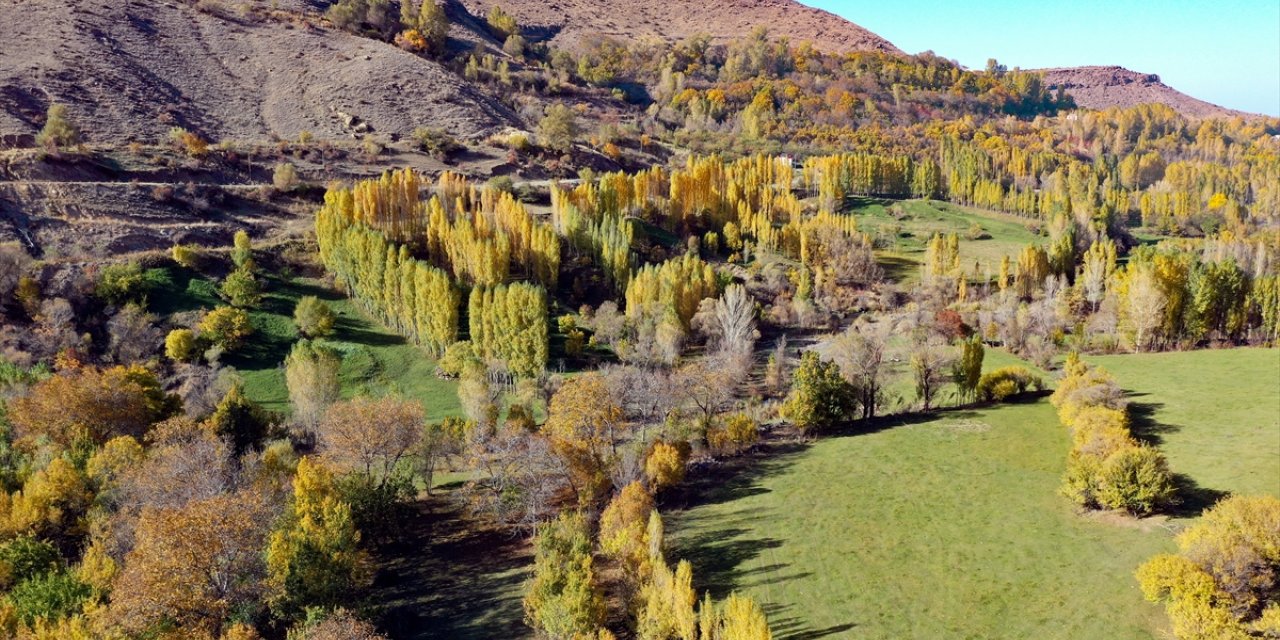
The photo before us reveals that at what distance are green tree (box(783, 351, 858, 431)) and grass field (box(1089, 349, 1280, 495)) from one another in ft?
58.7

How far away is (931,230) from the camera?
420 ft

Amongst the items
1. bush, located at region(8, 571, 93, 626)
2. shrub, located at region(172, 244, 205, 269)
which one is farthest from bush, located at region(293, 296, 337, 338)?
bush, located at region(8, 571, 93, 626)

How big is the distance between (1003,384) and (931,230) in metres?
82.4

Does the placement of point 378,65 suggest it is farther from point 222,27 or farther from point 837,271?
point 837,271

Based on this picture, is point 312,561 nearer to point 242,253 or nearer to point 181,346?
point 181,346

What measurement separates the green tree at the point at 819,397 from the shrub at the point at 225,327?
51.2m

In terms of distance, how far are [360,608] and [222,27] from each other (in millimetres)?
154486

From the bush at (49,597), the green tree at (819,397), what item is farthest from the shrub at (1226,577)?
the bush at (49,597)

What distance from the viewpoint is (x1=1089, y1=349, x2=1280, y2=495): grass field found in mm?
36169

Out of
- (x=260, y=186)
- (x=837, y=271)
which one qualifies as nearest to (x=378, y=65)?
(x=260, y=186)

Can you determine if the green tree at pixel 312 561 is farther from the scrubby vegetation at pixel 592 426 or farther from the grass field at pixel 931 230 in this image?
the grass field at pixel 931 230

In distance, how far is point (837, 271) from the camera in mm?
101750

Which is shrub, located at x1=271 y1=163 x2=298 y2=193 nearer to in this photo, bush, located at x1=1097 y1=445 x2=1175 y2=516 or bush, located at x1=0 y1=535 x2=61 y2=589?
bush, located at x1=0 y1=535 x2=61 y2=589

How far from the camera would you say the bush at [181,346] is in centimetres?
6200
